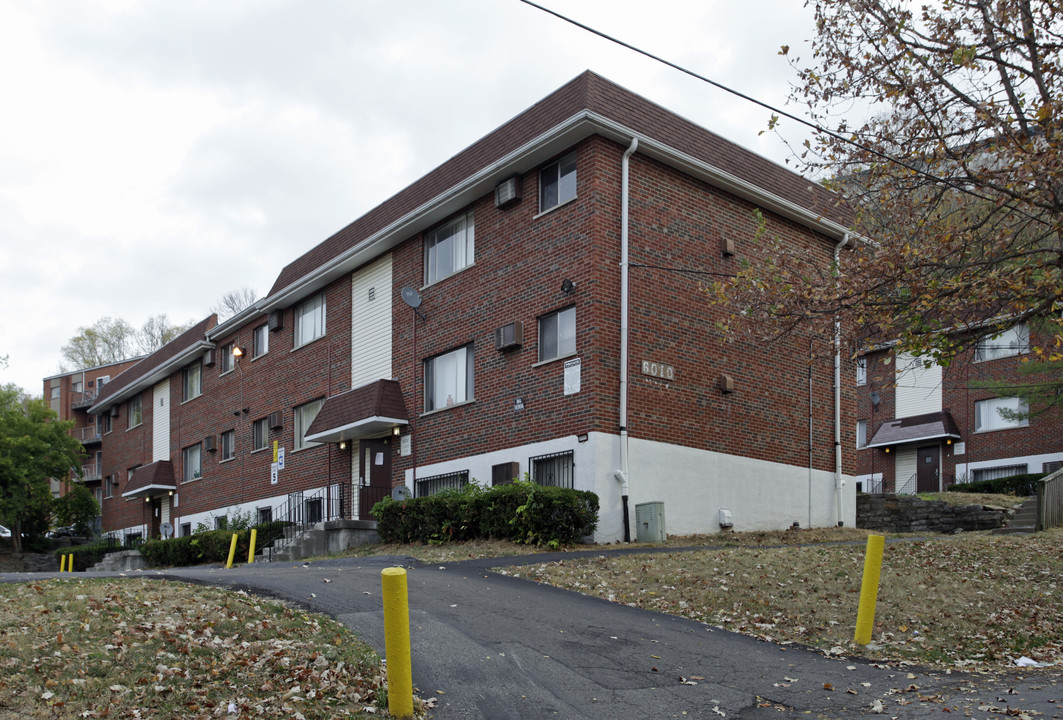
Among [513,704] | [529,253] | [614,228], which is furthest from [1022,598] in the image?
[529,253]

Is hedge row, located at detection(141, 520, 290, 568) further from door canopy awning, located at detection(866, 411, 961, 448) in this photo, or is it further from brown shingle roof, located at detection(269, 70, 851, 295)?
door canopy awning, located at detection(866, 411, 961, 448)

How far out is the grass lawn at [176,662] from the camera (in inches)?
257

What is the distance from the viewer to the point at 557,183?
2041 cm

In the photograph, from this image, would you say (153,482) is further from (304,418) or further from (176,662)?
(176,662)

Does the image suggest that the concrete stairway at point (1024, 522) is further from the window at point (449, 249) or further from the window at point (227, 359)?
the window at point (227, 359)

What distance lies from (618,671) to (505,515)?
349 inches

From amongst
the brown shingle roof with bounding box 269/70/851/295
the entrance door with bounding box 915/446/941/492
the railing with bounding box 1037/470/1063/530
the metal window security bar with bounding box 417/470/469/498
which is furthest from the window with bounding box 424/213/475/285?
the entrance door with bounding box 915/446/941/492

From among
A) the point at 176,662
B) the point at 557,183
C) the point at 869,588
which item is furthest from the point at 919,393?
the point at 176,662

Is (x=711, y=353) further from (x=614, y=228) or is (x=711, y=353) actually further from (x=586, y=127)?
(x=586, y=127)

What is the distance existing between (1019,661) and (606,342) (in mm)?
10212

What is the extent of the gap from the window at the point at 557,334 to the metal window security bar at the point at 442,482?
3.24 meters

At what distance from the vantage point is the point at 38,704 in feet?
20.8

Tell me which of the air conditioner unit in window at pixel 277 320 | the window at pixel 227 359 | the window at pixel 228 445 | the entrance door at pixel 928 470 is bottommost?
the entrance door at pixel 928 470

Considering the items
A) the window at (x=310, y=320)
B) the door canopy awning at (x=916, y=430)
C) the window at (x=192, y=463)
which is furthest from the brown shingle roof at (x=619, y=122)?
the door canopy awning at (x=916, y=430)
